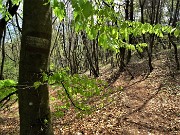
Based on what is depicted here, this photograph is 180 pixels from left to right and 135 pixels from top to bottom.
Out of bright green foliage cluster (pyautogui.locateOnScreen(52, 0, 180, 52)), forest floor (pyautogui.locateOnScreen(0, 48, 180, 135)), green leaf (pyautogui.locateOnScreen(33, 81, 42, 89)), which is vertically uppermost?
bright green foliage cluster (pyautogui.locateOnScreen(52, 0, 180, 52))

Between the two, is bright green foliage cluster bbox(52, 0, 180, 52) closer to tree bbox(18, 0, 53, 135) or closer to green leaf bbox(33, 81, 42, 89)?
tree bbox(18, 0, 53, 135)

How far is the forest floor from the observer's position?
435 inches

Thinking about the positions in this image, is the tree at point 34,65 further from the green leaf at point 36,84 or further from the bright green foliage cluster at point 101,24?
the bright green foliage cluster at point 101,24

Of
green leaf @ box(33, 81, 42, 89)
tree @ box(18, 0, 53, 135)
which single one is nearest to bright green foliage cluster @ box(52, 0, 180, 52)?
tree @ box(18, 0, 53, 135)

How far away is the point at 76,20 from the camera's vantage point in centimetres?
161

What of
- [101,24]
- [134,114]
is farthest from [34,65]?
[134,114]

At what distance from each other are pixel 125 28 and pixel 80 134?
9044mm

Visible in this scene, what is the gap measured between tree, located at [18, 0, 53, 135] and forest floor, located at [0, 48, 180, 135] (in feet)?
20.9

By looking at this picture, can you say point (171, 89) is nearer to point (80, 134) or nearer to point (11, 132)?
point (80, 134)

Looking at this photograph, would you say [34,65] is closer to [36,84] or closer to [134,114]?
[36,84]

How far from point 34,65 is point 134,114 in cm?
1036

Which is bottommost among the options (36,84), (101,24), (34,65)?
(36,84)

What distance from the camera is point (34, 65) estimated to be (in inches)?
90.6

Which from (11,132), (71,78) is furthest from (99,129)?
(71,78)
